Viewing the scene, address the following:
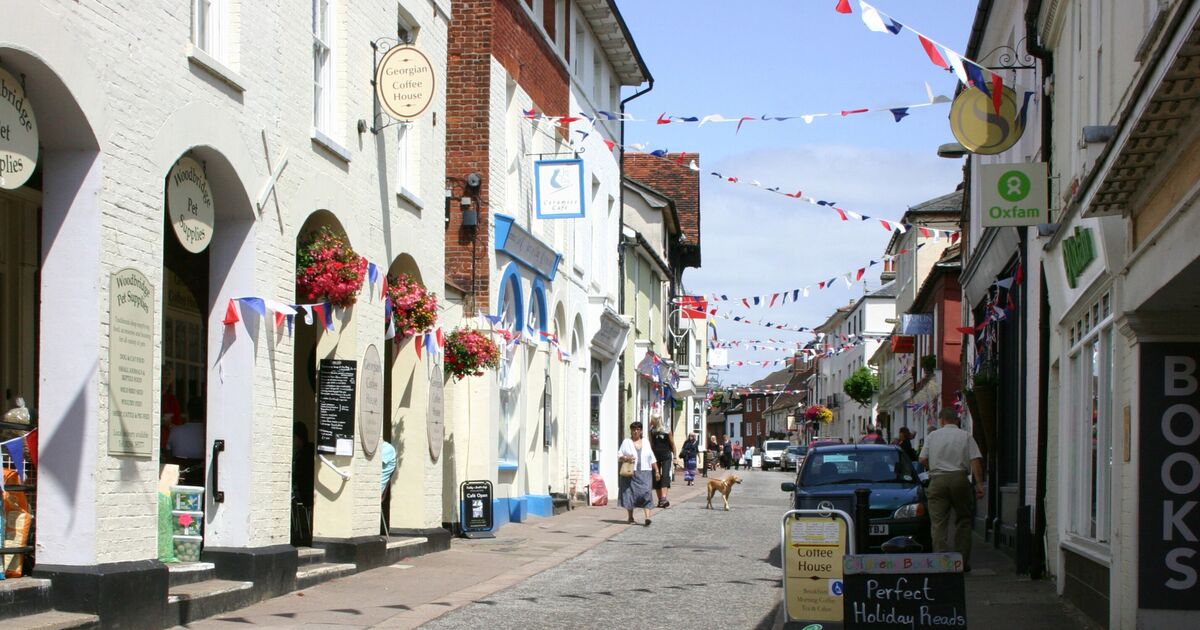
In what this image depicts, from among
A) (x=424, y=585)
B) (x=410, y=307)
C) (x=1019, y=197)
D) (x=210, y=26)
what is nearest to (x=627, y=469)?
(x=410, y=307)

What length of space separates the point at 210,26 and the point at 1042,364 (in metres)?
9.21

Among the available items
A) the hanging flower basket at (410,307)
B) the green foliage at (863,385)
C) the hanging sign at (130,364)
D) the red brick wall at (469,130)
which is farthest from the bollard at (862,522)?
the green foliage at (863,385)

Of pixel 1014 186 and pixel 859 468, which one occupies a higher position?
pixel 1014 186

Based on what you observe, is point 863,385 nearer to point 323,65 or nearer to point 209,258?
point 323,65

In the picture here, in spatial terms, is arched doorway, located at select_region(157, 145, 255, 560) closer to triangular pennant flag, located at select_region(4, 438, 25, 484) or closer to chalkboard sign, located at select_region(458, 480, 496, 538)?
triangular pennant flag, located at select_region(4, 438, 25, 484)

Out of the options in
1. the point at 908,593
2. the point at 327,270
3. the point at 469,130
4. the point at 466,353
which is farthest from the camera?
the point at 469,130

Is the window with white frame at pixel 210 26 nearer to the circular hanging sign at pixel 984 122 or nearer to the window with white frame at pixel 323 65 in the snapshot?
the window with white frame at pixel 323 65

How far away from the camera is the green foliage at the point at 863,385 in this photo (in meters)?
68.4

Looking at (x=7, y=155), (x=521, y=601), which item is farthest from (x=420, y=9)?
(x=7, y=155)

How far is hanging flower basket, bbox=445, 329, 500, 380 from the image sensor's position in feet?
60.5

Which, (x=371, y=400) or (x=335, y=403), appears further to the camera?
(x=371, y=400)

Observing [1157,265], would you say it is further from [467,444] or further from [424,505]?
[467,444]

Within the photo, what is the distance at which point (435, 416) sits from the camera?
1753 cm

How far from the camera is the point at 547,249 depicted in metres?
24.3
